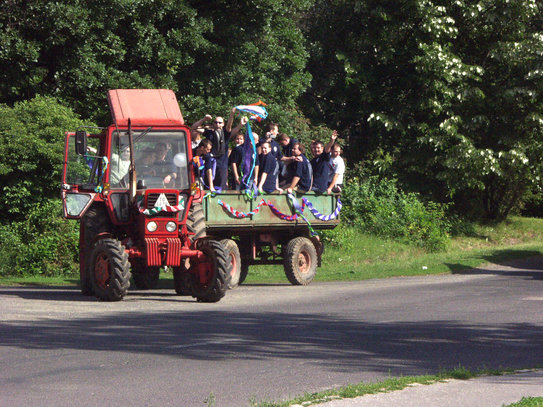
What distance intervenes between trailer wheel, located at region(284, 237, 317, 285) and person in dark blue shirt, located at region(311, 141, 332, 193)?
1.16 meters

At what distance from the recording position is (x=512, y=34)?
36.0 m

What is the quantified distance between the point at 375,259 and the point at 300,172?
25.0ft

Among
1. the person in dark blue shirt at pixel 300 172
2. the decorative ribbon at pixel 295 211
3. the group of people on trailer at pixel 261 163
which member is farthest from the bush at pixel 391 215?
the person in dark blue shirt at pixel 300 172

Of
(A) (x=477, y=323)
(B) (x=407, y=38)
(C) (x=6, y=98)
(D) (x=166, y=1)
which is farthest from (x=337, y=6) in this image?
(A) (x=477, y=323)

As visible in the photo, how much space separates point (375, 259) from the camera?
91.6ft

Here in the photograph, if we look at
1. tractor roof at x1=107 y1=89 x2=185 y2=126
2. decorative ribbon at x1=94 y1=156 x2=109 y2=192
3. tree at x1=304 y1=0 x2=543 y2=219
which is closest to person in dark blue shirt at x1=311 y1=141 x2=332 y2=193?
tractor roof at x1=107 y1=89 x2=185 y2=126

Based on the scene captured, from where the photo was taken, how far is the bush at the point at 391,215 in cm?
3064

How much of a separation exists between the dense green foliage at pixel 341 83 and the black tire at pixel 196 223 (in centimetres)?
608

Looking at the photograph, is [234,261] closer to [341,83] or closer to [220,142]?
[220,142]

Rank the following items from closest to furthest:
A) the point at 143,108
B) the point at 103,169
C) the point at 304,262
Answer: the point at 103,169, the point at 143,108, the point at 304,262

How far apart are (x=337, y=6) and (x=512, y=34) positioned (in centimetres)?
617

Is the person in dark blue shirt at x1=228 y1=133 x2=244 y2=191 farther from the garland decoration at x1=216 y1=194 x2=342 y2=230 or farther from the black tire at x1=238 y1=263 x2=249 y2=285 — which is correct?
the black tire at x1=238 y1=263 x2=249 y2=285

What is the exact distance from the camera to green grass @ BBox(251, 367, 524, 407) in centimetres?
799

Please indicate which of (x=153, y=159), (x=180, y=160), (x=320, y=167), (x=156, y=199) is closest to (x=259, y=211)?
(x=320, y=167)
